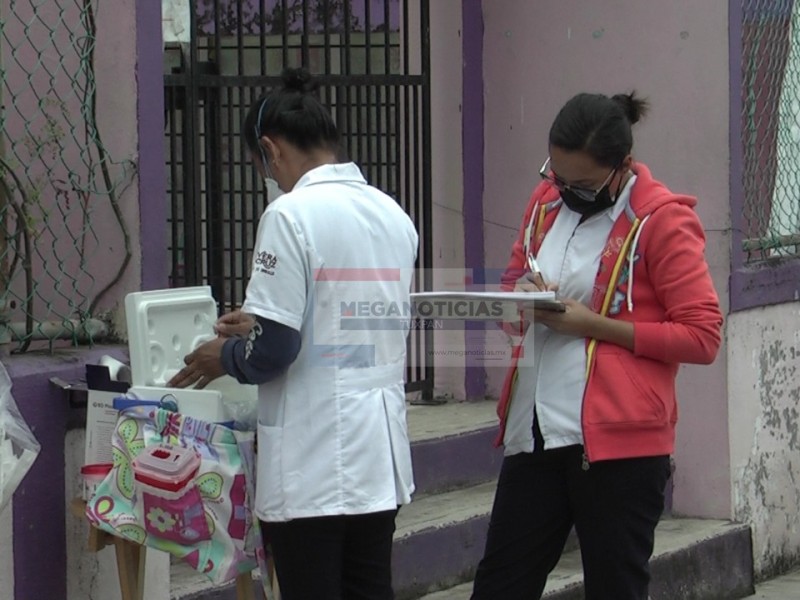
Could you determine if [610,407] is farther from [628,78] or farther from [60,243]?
[628,78]

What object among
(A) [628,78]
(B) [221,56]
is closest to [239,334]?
(B) [221,56]

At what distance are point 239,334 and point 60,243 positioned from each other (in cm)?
98

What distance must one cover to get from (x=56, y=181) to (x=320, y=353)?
135 centimetres

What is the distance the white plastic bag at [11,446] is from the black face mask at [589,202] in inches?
59.8

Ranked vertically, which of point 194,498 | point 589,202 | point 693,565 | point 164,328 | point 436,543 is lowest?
point 693,565

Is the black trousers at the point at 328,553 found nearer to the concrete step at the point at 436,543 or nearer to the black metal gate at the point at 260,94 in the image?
the concrete step at the point at 436,543

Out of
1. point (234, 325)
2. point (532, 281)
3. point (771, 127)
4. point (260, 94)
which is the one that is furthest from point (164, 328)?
point (771, 127)

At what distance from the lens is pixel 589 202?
3707 mm

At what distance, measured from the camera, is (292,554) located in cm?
343

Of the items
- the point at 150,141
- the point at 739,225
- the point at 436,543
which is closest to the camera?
the point at 150,141

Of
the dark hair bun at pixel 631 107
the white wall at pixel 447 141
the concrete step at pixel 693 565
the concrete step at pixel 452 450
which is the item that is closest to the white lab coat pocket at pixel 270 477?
the dark hair bun at pixel 631 107

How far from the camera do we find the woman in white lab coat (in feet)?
11.0

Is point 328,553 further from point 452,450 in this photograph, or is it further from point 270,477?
point 452,450

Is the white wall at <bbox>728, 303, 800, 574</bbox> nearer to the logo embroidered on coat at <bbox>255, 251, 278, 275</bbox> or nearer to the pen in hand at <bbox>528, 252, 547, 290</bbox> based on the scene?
the pen in hand at <bbox>528, 252, 547, 290</bbox>
